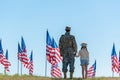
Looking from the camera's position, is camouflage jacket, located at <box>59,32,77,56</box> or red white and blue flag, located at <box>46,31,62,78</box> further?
red white and blue flag, located at <box>46,31,62,78</box>

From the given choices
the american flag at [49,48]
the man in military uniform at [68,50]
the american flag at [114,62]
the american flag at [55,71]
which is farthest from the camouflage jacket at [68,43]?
the american flag at [55,71]

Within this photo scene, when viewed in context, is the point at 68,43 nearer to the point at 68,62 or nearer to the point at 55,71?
the point at 68,62

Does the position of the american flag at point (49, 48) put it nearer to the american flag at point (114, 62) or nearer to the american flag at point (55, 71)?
the american flag at point (55, 71)

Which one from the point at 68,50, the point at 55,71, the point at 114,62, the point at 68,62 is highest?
the point at 68,50

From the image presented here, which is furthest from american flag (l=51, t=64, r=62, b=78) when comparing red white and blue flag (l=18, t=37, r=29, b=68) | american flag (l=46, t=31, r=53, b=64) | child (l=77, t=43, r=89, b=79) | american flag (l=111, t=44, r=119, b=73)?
child (l=77, t=43, r=89, b=79)

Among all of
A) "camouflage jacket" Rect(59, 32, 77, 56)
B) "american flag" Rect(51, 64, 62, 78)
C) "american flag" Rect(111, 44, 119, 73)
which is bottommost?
"american flag" Rect(51, 64, 62, 78)

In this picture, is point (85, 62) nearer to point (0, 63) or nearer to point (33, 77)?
point (33, 77)

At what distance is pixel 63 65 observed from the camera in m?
23.1

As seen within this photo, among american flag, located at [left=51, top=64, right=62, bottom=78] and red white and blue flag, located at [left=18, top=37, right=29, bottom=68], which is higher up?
red white and blue flag, located at [left=18, top=37, right=29, bottom=68]

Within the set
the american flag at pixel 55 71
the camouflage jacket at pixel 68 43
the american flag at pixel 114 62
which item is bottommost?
the american flag at pixel 55 71

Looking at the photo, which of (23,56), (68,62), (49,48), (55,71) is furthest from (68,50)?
(55,71)

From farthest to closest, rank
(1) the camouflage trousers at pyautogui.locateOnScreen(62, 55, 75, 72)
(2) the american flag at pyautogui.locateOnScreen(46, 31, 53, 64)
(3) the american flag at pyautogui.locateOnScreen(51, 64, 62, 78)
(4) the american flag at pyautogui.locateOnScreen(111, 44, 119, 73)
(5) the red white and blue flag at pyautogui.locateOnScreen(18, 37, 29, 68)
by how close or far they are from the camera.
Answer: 1. (3) the american flag at pyautogui.locateOnScreen(51, 64, 62, 78)
2. (4) the american flag at pyautogui.locateOnScreen(111, 44, 119, 73)
3. (5) the red white and blue flag at pyautogui.locateOnScreen(18, 37, 29, 68)
4. (2) the american flag at pyautogui.locateOnScreen(46, 31, 53, 64)
5. (1) the camouflage trousers at pyautogui.locateOnScreen(62, 55, 75, 72)

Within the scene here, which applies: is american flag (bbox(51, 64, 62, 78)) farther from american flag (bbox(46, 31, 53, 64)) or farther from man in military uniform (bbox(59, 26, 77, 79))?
man in military uniform (bbox(59, 26, 77, 79))

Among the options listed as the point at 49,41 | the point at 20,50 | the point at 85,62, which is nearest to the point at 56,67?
the point at 20,50
